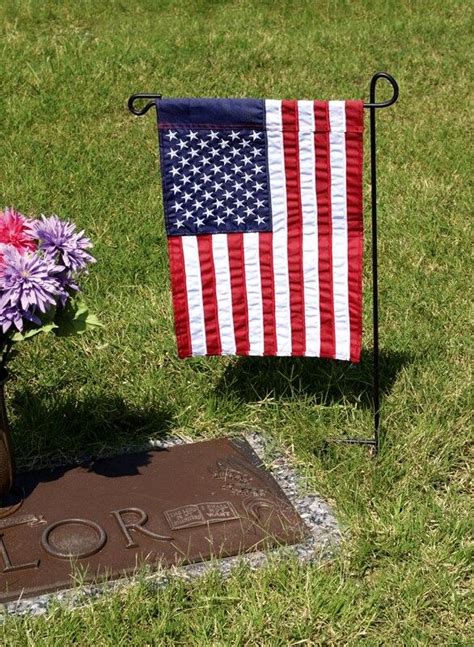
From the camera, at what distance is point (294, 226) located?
12.7 feet

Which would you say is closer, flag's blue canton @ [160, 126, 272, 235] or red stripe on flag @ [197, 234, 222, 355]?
flag's blue canton @ [160, 126, 272, 235]

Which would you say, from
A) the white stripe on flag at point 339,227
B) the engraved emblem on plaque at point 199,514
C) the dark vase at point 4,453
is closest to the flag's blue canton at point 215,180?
the white stripe on flag at point 339,227

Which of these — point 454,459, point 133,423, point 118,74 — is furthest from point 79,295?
point 118,74

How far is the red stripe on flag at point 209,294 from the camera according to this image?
392 centimetres

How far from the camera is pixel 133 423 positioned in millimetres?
4367

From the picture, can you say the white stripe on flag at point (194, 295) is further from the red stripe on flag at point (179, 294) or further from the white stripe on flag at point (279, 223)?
the white stripe on flag at point (279, 223)

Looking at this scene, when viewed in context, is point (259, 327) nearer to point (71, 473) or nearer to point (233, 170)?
point (233, 170)

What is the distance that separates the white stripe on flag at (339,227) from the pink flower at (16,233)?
3.75ft

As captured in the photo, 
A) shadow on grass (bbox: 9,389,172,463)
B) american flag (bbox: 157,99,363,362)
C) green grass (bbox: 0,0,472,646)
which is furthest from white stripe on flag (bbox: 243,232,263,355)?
shadow on grass (bbox: 9,389,172,463)

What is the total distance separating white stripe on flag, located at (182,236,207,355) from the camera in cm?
392

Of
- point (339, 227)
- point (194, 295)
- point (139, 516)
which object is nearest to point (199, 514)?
point (139, 516)

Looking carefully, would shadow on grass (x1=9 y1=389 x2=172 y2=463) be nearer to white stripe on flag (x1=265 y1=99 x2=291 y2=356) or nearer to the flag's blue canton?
white stripe on flag (x1=265 y1=99 x2=291 y2=356)

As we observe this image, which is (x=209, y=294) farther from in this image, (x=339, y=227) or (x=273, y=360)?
(x=273, y=360)

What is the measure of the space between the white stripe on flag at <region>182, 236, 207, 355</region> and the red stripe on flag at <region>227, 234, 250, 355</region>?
0.13m
